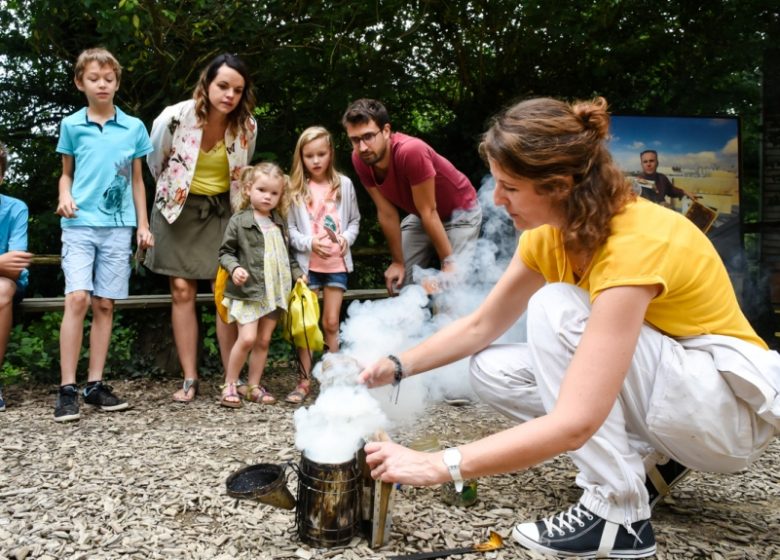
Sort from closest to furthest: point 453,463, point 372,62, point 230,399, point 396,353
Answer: point 453,463, point 396,353, point 230,399, point 372,62

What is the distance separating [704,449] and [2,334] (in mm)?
3836

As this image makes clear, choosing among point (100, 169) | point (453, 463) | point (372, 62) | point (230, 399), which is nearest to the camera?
point (453, 463)

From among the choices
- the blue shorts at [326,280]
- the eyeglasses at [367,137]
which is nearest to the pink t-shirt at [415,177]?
the eyeglasses at [367,137]

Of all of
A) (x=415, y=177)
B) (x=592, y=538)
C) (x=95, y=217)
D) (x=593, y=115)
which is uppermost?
(x=593, y=115)

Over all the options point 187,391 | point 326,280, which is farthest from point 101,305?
point 326,280

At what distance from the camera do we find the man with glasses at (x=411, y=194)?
418 cm

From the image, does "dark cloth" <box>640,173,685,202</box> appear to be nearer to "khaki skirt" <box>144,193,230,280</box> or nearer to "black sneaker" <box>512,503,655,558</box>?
"khaki skirt" <box>144,193,230,280</box>

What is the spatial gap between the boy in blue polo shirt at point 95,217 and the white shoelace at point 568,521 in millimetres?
2681

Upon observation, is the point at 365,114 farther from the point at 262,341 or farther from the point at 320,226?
the point at 262,341

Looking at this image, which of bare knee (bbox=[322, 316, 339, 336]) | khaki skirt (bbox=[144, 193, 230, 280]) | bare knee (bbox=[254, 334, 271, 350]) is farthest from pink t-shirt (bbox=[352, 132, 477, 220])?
bare knee (bbox=[254, 334, 271, 350])

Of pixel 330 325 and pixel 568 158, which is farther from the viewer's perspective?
pixel 330 325

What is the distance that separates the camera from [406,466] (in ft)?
6.07

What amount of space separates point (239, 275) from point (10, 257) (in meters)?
1.37

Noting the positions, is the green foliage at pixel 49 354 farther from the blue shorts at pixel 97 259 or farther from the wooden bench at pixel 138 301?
the blue shorts at pixel 97 259
